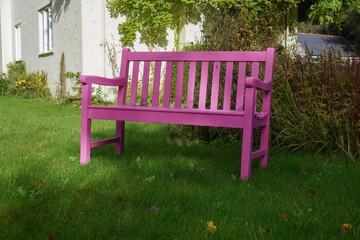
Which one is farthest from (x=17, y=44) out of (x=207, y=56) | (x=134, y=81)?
(x=207, y=56)

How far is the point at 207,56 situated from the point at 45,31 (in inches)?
382

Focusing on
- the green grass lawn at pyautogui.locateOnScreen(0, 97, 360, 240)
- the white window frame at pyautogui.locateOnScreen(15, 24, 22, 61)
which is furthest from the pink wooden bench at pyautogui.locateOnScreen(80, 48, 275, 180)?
the white window frame at pyautogui.locateOnScreen(15, 24, 22, 61)

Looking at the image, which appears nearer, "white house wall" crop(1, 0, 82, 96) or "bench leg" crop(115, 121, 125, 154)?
"bench leg" crop(115, 121, 125, 154)

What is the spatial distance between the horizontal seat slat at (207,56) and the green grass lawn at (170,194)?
880 mm

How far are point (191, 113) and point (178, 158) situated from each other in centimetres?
77

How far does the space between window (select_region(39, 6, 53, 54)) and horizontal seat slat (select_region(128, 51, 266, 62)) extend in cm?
851

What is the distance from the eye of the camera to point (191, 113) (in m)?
2.83

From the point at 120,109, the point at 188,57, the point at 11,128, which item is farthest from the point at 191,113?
the point at 11,128

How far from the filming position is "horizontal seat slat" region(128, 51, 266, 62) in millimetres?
3205

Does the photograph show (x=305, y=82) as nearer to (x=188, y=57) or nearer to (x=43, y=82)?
(x=188, y=57)

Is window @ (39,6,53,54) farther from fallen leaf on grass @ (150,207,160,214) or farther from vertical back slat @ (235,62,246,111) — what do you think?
fallen leaf on grass @ (150,207,160,214)

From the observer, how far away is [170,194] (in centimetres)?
244

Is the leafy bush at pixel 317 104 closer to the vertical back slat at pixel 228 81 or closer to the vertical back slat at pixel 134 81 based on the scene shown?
the vertical back slat at pixel 228 81

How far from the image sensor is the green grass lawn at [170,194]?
75.8 inches
